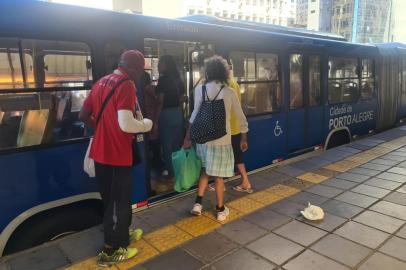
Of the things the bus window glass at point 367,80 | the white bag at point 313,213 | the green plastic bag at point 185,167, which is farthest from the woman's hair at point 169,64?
the bus window glass at point 367,80

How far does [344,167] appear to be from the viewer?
5652 millimetres

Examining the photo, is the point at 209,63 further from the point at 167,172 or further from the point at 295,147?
the point at 295,147

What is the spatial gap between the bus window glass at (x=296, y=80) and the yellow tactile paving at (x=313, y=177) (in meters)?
1.32

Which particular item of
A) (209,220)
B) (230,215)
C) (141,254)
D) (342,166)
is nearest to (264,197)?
(230,215)

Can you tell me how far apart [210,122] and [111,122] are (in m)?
1.12

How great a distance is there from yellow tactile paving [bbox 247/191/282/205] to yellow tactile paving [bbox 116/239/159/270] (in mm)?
1655

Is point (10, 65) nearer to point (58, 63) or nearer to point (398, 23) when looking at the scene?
point (58, 63)

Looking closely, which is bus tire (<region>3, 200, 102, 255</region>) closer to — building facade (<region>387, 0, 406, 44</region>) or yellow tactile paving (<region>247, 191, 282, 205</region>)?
yellow tactile paving (<region>247, 191, 282, 205</region>)

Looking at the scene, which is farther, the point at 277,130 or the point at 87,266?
the point at 277,130

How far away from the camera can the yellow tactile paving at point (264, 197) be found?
426cm

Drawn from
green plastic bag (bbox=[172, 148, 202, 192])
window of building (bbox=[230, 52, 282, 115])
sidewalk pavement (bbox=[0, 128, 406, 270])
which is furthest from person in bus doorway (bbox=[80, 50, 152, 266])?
window of building (bbox=[230, 52, 282, 115])

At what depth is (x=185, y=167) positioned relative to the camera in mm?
3758

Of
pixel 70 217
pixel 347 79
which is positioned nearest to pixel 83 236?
pixel 70 217

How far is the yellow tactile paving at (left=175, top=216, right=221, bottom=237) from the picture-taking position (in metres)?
3.50
